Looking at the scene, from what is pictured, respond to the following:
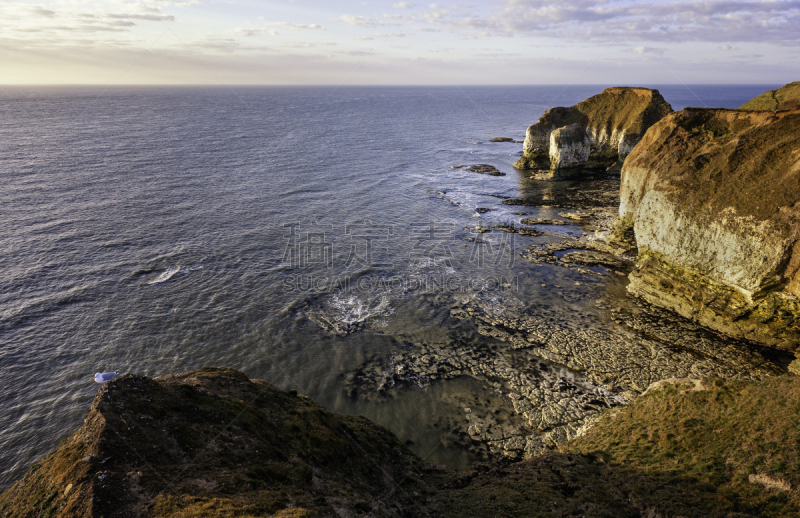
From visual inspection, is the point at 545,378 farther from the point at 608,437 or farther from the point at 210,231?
the point at 210,231

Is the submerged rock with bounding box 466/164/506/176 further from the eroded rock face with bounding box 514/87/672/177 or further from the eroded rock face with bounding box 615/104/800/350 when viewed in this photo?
the eroded rock face with bounding box 615/104/800/350

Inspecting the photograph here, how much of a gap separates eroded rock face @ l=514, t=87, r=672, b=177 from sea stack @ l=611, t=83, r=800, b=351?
36.3 meters

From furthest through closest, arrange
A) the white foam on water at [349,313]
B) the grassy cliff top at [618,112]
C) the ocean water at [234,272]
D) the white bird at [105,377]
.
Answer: the grassy cliff top at [618,112], the white foam on water at [349,313], the ocean water at [234,272], the white bird at [105,377]

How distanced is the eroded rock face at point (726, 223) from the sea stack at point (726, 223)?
63 millimetres

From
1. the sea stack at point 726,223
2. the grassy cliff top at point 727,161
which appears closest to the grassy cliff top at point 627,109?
the grassy cliff top at point 727,161

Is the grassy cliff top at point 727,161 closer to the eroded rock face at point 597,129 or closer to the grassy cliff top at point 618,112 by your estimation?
the eroded rock face at point 597,129

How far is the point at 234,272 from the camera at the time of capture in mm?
42031

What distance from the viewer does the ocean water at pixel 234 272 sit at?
2769 centimetres

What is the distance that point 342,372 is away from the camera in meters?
29.0

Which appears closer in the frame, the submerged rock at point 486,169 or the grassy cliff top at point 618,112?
the grassy cliff top at point 618,112

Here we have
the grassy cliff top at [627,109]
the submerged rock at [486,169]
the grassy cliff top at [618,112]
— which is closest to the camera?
the grassy cliff top at [627,109]

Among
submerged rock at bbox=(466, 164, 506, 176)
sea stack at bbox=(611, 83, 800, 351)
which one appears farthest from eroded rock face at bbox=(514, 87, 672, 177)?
sea stack at bbox=(611, 83, 800, 351)

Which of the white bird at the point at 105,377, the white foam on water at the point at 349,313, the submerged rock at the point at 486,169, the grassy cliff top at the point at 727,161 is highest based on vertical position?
the grassy cliff top at the point at 727,161

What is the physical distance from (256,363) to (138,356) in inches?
365
